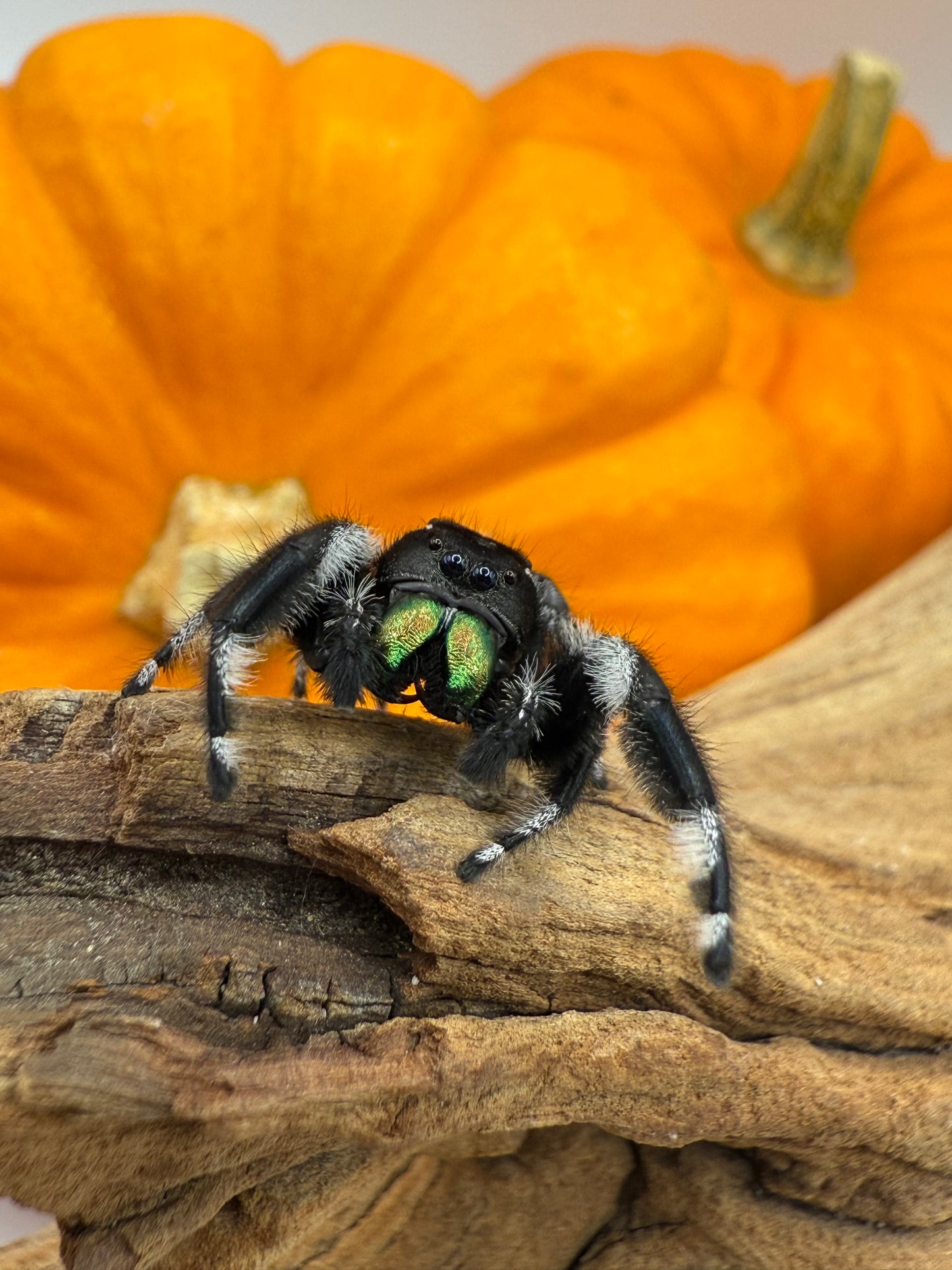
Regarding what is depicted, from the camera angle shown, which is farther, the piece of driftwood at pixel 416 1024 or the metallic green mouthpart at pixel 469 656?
the metallic green mouthpart at pixel 469 656

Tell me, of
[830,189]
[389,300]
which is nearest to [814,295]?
[830,189]

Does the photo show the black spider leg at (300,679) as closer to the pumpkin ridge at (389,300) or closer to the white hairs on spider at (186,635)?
the white hairs on spider at (186,635)

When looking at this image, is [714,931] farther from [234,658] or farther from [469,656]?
[234,658]

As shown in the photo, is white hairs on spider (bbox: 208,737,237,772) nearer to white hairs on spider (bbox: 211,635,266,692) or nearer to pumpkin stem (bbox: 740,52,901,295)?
white hairs on spider (bbox: 211,635,266,692)

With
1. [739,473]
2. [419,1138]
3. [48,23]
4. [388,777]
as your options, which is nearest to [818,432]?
[739,473]

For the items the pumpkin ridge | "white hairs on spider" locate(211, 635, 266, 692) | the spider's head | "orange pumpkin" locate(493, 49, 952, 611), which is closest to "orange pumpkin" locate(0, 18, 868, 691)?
the pumpkin ridge

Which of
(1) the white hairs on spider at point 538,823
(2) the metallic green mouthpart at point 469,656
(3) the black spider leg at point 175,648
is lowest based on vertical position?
(1) the white hairs on spider at point 538,823

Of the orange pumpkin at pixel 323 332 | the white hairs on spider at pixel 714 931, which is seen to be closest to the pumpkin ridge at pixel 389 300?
the orange pumpkin at pixel 323 332
